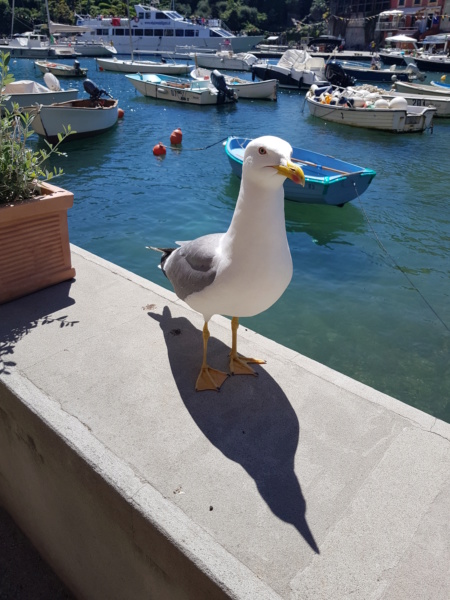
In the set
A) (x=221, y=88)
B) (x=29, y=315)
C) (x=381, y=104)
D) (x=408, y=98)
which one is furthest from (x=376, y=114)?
(x=29, y=315)

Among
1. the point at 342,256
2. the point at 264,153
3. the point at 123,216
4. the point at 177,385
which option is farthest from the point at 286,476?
the point at 123,216

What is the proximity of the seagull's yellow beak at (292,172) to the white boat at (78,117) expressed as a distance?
45.0ft

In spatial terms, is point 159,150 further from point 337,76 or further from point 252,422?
point 337,76

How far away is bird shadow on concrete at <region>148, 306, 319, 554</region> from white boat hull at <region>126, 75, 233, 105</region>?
24632 millimetres

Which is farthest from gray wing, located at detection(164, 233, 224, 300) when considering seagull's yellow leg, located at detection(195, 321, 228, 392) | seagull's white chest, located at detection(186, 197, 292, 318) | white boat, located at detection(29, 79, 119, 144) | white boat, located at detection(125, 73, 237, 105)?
white boat, located at detection(125, 73, 237, 105)

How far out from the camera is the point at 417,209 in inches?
471

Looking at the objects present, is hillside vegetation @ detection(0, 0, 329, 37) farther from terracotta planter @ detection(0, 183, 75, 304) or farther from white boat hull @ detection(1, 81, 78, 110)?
terracotta planter @ detection(0, 183, 75, 304)

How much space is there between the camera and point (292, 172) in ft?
8.45

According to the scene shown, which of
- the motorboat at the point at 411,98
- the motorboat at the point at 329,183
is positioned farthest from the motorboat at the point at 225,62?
the motorboat at the point at 329,183

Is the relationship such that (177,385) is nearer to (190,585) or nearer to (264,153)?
(190,585)

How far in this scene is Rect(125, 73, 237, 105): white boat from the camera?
84.4 ft

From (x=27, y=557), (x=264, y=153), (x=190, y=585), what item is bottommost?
(x=27, y=557)

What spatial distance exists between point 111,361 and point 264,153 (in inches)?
70.5

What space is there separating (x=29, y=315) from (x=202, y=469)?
2118 millimetres
